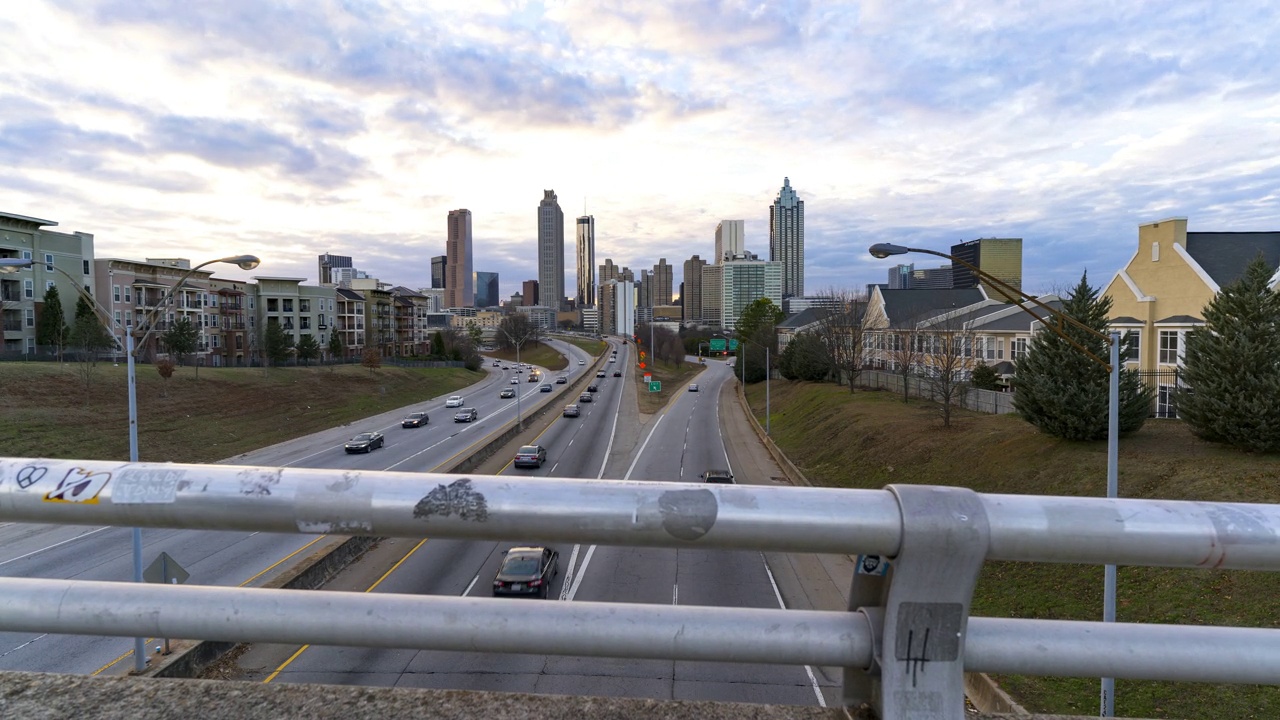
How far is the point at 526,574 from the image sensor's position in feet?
54.5

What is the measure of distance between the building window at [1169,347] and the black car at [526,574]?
101ft

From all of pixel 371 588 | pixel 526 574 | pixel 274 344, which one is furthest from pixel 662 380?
pixel 526 574

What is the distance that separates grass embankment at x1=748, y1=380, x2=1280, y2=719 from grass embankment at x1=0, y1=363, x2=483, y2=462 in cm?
3533

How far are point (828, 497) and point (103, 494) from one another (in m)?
2.14

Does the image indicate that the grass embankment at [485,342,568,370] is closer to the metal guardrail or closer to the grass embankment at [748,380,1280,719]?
the grass embankment at [748,380,1280,719]

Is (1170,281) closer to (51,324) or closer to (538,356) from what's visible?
(51,324)

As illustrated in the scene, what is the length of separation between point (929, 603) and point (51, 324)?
79444 millimetres

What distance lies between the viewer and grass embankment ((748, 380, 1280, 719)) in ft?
38.0

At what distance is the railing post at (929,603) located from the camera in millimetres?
1793

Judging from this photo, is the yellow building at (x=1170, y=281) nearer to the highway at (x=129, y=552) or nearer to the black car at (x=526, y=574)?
the black car at (x=526, y=574)

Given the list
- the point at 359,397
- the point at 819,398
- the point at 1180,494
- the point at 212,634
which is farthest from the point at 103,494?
the point at 359,397

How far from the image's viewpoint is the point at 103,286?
71000 millimetres

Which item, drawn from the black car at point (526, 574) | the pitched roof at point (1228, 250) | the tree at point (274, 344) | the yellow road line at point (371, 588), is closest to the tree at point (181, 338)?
the tree at point (274, 344)

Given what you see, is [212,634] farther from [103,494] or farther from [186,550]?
[186,550]
